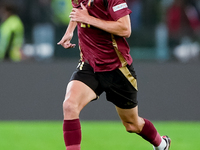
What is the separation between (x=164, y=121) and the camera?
9.32 metres

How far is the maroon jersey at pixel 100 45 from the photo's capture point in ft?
16.1

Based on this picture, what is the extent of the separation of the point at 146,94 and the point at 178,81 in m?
0.63

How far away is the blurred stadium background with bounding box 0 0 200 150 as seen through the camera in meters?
8.98

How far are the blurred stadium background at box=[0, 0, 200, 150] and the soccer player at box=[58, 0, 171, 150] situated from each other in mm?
3844

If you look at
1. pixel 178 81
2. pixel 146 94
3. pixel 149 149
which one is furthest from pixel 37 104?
pixel 149 149

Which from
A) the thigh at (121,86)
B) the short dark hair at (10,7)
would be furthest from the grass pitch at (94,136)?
the short dark hair at (10,7)

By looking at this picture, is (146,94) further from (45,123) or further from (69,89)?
(69,89)

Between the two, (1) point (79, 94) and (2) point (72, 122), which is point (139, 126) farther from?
(2) point (72, 122)

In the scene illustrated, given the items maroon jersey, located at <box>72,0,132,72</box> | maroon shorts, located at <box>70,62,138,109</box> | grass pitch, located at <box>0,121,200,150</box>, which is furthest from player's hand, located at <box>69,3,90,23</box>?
grass pitch, located at <box>0,121,200,150</box>

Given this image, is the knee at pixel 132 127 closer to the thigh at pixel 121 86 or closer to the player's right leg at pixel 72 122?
the thigh at pixel 121 86

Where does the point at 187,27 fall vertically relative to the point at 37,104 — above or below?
above

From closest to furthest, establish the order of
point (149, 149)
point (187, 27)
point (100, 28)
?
1. point (100, 28)
2. point (149, 149)
3. point (187, 27)

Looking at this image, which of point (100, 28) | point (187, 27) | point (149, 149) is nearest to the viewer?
point (100, 28)

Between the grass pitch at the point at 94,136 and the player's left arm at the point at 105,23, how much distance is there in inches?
89.6
